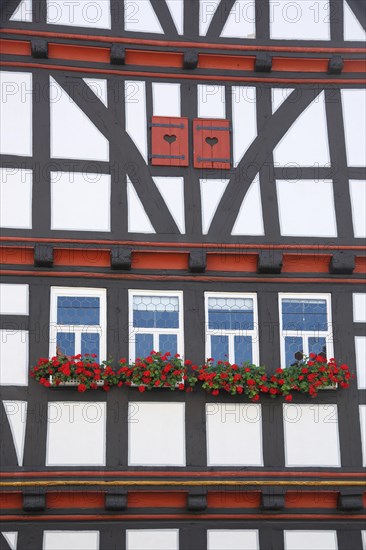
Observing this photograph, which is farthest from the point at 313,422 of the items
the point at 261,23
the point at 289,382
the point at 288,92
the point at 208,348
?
the point at 261,23

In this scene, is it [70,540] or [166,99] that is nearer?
[70,540]

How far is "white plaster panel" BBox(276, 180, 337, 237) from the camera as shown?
14.7 m

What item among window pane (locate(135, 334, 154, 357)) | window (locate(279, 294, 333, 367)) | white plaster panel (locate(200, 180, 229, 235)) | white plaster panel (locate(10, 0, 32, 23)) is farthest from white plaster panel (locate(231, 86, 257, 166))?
white plaster panel (locate(10, 0, 32, 23))

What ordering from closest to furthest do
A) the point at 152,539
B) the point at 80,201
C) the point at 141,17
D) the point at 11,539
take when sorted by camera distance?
the point at 11,539, the point at 152,539, the point at 80,201, the point at 141,17

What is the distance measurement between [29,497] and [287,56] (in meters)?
6.40

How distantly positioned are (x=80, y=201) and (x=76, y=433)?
281 centimetres

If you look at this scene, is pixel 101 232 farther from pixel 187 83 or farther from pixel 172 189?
pixel 187 83

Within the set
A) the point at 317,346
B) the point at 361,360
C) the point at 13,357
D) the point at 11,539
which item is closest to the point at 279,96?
the point at 317,346

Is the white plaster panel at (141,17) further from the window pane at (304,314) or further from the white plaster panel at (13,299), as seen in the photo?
the window pane at (304,314)

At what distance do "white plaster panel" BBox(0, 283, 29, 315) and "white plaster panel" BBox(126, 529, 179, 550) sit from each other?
111 inches

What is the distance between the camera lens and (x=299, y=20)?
15.6 metres

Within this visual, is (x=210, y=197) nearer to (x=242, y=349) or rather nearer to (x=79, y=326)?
(x=242, y=349)

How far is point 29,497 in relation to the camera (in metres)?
13.4

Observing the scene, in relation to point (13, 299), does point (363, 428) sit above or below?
below
